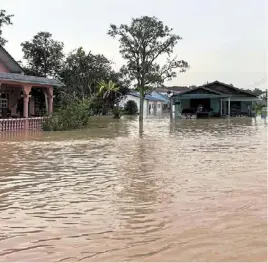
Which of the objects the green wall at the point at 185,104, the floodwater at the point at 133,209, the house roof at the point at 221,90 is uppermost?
the house roof at the point at 221,90

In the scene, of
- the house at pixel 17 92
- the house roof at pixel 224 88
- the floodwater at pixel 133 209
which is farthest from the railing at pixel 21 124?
the house roof at pixel 224 88

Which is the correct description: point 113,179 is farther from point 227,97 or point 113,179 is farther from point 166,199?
point 227,97

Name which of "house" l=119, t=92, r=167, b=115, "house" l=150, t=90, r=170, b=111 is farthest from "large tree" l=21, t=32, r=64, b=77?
"house" l=150, t=90, r=170, b=111

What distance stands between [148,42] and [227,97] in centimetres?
1333

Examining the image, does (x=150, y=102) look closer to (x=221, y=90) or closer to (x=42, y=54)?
(x=221, y=90)

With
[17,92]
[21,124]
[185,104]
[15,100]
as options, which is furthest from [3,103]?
[185,104]

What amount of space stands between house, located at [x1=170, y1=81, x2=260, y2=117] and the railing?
26974 mm

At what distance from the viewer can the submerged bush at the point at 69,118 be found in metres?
24.1

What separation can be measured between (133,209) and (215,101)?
4835 centimetres

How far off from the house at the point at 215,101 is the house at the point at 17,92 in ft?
64.4

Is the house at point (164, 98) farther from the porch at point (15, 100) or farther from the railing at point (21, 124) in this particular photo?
the railing at point (21, 124)

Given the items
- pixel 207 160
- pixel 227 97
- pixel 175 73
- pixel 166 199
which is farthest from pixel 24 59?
pixel 166 199

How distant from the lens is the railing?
21723mm

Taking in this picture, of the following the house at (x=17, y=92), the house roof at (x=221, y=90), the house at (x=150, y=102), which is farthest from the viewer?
the house at (x=150, y=102)
